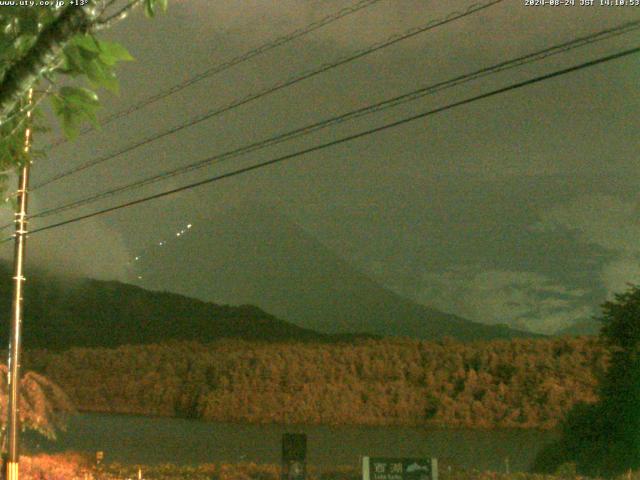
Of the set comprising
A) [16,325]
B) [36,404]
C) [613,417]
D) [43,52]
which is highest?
[43,52]

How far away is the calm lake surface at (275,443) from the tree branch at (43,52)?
21294 millimetres

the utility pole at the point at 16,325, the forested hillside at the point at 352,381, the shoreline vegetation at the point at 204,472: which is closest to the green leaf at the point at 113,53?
the utility pole at the point at 16,325

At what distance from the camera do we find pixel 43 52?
385 cm

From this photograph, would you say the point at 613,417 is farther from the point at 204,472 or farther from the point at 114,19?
the point at 114,19

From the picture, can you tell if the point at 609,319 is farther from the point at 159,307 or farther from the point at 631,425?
the point at 159,307

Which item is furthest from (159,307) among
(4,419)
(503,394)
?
(4,419)

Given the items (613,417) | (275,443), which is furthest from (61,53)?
(275,443)

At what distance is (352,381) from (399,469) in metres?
21.1

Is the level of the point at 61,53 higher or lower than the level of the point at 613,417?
higher

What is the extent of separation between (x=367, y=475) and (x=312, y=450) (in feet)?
46.3

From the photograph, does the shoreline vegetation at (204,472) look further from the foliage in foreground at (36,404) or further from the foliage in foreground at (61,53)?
the foliage in foreground at (61,53)

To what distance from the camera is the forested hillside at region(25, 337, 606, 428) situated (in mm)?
32125

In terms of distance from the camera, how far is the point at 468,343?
3881cm

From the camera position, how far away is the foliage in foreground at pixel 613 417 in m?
22.6
